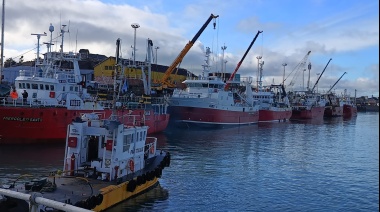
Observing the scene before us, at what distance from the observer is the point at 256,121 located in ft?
268

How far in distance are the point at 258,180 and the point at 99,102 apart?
877 inches

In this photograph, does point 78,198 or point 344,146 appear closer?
point 78,198

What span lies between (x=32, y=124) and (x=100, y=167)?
759 inches

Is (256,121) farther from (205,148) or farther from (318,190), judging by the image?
(318,190)

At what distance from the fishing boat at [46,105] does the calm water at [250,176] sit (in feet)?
6.28

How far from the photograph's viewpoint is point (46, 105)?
36.4m

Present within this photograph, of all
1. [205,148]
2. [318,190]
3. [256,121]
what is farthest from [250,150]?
[256,121]

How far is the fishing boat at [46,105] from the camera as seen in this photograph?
34344 mm

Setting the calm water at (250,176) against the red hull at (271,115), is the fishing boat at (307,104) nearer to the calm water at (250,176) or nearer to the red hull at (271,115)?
the red hull at (271,115)

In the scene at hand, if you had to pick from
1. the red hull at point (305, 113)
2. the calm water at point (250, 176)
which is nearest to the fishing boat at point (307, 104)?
the red hull at point (305, 113)

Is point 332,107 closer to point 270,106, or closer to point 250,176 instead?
point 270,106

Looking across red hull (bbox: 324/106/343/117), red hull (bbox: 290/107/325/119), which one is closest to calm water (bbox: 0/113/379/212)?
red hull (bbox: 290/107/325/119)

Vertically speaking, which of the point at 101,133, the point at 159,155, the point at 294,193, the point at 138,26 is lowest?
the point at 294,193

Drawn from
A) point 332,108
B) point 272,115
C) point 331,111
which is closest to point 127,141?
point 272,115
